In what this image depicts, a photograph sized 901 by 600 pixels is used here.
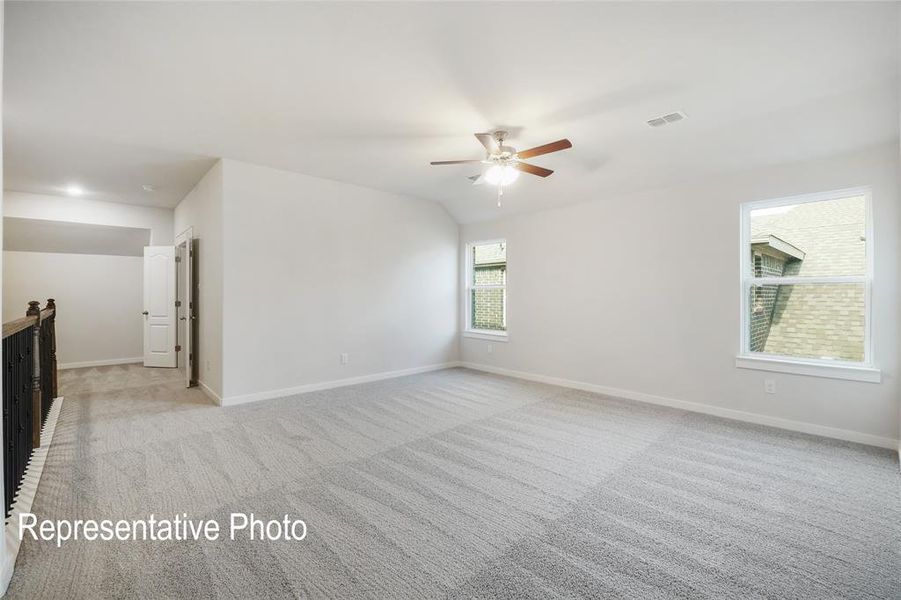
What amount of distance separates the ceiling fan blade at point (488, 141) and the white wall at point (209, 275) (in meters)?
3.05

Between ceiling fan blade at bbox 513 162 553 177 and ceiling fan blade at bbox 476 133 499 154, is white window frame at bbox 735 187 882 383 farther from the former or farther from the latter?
ceiling fan blade at bbox 476 133 499 154

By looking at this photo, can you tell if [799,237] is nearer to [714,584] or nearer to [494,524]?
[714,584]

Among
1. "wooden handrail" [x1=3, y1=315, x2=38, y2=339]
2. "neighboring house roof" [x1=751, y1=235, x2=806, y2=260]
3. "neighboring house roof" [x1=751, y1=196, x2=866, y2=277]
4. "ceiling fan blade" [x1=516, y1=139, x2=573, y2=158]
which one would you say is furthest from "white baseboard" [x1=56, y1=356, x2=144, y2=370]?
"neighboring house roof" [x1=751, y1=196, x2=866, y2=277]

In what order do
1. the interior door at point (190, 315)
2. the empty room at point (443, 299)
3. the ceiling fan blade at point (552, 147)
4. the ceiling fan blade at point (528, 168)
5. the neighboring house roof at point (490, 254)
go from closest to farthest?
the empty room at point (443, 299), the ceiling fan blade at point (552, 147), the ceiling fan blade at point (528, 168), the interior door at point (190, 315), the neighboring house roof at point (490, 254)

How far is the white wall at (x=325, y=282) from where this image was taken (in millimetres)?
4516

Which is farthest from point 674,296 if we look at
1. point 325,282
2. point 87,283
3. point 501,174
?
point 87,283

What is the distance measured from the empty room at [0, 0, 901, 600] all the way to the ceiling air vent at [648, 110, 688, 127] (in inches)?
1.5

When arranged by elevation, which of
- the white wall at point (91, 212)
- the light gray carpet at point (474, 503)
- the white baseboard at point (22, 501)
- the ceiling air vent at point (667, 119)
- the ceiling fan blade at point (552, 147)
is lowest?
the light gray carpet at point (474, 503)

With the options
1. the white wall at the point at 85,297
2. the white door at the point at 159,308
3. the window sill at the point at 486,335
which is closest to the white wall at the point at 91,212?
the white door at the point at 159,308

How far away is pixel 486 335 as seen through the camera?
21.1 feet

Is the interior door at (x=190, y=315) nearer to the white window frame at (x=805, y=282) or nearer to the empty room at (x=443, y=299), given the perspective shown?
the empty room at (x=443, y=299)

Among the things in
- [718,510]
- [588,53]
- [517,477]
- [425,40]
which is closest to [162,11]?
[425,40]

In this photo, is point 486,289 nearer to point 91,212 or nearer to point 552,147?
point 552,147

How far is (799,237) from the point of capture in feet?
12.5
